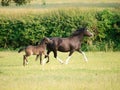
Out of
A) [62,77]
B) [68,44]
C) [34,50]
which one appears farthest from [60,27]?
[62,77]

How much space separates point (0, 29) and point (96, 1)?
1200 inches

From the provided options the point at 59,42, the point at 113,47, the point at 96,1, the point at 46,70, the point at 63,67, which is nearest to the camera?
the point at 46,70

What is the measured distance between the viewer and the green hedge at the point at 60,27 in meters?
38.1

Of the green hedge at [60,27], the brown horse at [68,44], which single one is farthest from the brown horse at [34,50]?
the green hedge at [60,27]

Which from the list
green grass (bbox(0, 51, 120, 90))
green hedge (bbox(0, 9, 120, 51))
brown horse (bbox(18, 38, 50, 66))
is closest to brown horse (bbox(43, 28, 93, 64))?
brown horse (bbox(18, 38, 50, 66))

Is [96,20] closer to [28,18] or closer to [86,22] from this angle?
[86,22]

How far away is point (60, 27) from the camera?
1513 inches

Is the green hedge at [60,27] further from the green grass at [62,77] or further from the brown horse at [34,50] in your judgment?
the green grass at [62,77]

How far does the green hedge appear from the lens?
3809 centimetres

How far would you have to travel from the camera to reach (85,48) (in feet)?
124

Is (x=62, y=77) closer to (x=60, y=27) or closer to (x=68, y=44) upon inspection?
(x=68, y=44)

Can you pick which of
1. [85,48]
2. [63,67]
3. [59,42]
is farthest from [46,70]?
[85,48]

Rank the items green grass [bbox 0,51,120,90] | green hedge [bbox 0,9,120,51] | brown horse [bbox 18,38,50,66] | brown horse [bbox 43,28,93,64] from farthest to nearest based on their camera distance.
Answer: green hedge [bbox 0,9,120,51], brown horse [bbox 43,28,93,64], brown horse [bbox 18,38,50,66], green grass [bbox 0,51,120,90]

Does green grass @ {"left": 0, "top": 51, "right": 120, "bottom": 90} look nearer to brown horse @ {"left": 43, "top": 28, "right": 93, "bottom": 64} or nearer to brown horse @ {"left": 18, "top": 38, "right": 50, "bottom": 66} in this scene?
brown horse @ {"left": 18, "top": 38, "right": 50, "bottom": 66}
